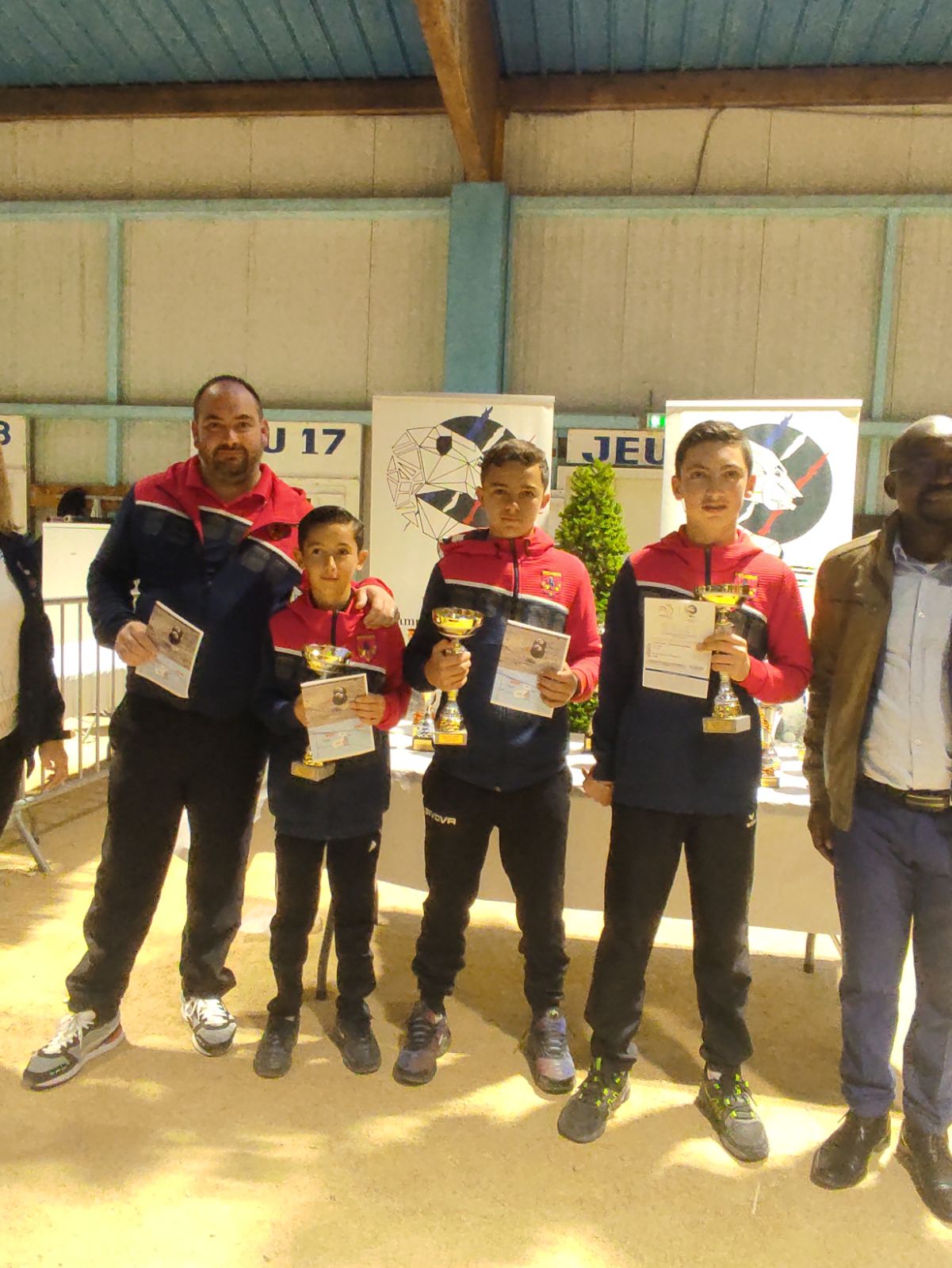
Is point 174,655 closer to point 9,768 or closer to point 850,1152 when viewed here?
point 9,768

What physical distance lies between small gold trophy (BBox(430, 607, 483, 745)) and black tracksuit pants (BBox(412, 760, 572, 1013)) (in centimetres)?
17

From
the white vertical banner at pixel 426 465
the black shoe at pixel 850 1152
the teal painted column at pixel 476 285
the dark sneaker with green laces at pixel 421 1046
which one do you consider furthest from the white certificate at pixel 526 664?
the teal painted column at pixel 476 285

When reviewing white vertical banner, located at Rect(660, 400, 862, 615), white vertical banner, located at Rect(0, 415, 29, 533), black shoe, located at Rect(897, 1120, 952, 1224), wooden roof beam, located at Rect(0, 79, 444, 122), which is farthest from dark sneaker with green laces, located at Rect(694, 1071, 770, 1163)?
white vertical banner, located at Rect(0, 415, 29, 533)

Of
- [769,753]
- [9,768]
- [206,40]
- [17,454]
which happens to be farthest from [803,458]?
[17,454]

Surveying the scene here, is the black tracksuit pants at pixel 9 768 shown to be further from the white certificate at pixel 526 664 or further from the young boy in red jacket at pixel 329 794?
the white certificate at pixel 526 664

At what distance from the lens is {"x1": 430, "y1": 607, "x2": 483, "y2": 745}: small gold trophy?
2303 millimetres

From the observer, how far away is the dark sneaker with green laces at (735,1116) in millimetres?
2258

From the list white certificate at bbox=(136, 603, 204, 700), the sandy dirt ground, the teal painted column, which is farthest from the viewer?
the teal painted column

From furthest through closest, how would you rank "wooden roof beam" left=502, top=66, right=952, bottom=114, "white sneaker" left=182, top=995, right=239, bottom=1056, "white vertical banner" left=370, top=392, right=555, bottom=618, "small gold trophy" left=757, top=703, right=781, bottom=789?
"wooden roof beam" left=502, top=66, right=952, bottom=114 < "white vertical banner" left=370, top=392, right=555, bottom=618 < "small gold trophy" left=757, top=703, right=781, bottom=789 < "white sneaker" left=182, top=995, right=239, bottom=1056

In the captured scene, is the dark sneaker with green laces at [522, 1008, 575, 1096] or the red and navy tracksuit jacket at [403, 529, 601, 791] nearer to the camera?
the red and navy tracksuit jacket at [403, 529, 601, 791]

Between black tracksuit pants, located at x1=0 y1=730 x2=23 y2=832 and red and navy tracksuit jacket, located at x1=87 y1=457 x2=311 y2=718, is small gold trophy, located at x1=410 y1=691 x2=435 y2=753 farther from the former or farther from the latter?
black tracksuit pants, located at x1=0 y1=730 x2=23 y2=832

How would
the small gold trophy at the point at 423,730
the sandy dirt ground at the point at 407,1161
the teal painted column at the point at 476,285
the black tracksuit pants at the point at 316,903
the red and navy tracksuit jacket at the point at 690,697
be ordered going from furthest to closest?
1. the teal painted column at the point at 476,285
2. the small gold trophy at the point at 423,730
3. the black tracksuit pants at the point at 316,903
4. the red and navy tracksuit jacket at the point at 690,697
5. the sandy dirt ground at the point at 407,1161

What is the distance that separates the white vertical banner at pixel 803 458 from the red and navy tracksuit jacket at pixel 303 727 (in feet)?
9.16

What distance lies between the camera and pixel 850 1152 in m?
2.17
